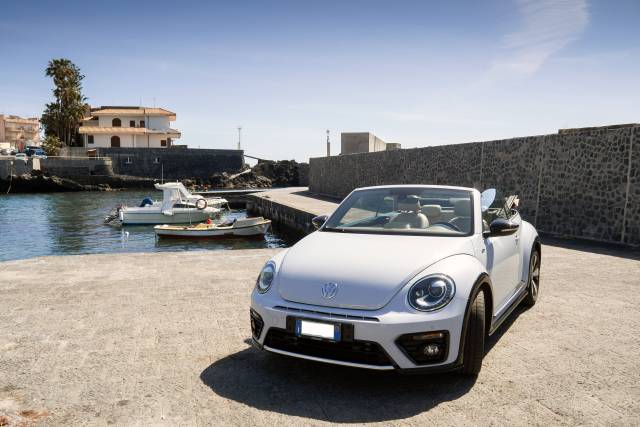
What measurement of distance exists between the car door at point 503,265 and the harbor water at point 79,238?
16.8 metres

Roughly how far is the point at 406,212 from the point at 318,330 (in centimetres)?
182

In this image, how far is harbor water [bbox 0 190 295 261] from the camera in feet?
67.7

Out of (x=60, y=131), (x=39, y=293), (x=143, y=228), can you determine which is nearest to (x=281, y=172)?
(x=60, y=131)

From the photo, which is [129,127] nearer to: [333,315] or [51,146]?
[51,146]

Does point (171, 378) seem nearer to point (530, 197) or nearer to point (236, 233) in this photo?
point (530, 197)

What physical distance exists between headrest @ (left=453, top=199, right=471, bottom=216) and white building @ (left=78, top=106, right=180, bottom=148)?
73046 millimetres

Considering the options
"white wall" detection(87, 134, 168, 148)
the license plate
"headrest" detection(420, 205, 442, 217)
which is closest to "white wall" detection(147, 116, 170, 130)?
"white wall" detection(87, 134, 168, 148)

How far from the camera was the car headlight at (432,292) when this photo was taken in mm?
3391

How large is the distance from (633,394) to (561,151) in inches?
415

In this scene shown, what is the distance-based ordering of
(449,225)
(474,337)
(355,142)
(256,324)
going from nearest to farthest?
(474,337) < (256,324) < (449,225) < (355,142)

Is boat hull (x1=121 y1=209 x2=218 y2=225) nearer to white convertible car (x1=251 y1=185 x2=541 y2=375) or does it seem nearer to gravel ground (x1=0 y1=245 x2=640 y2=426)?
gravel ground (x1=0 y1=245 x2=640 y2=426)

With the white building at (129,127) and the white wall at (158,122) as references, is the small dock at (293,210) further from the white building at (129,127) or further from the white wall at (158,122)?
the white wall at (158,122)

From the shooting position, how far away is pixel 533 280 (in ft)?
19.1

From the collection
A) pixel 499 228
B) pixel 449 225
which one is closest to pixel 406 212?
pixel 449 225
